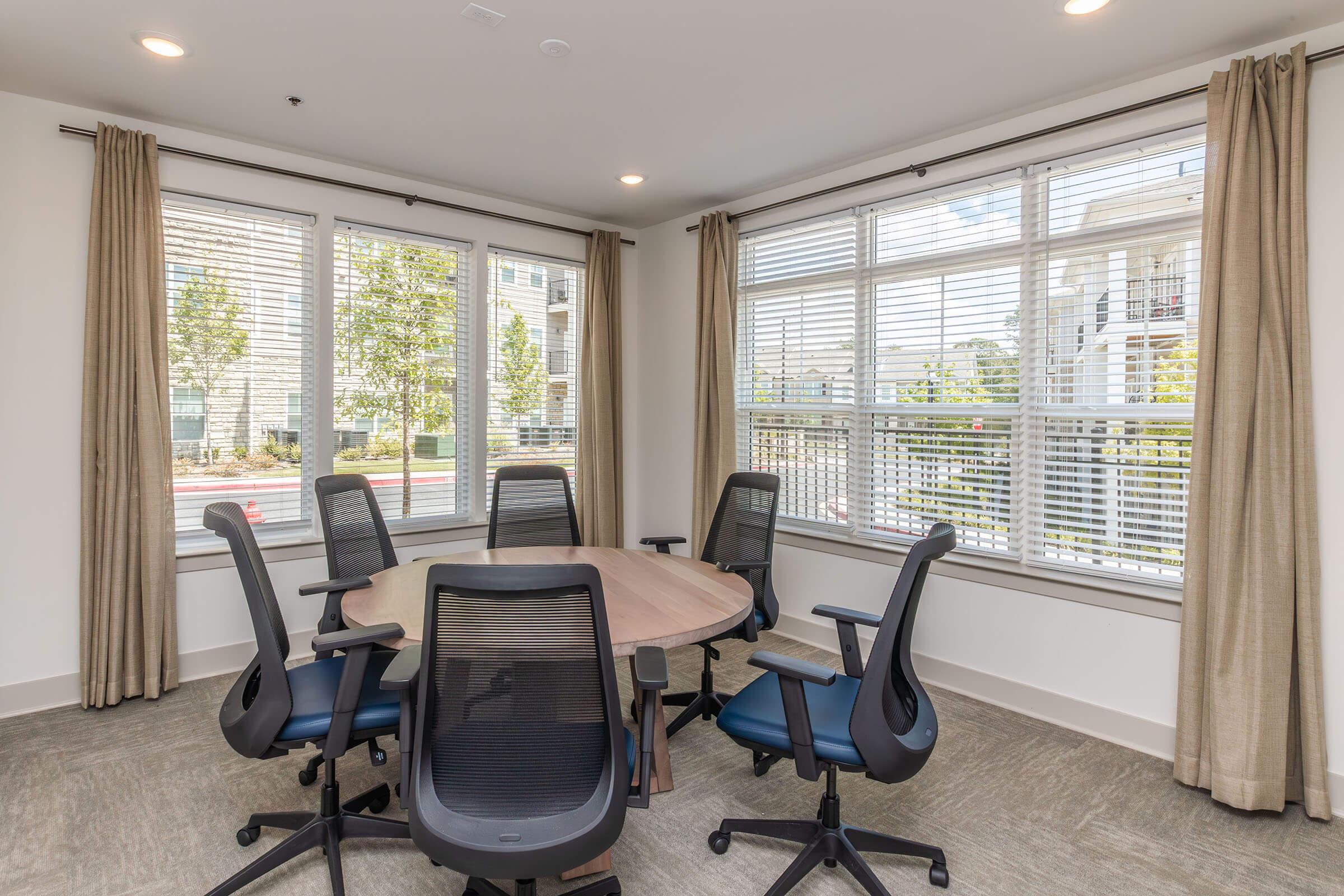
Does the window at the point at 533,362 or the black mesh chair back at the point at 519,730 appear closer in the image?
the black mesh chair back at the point at 519,730

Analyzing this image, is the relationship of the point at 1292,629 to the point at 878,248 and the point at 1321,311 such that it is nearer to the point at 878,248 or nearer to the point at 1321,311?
the point at 1321,311

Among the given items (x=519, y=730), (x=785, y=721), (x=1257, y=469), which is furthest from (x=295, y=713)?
(x=1257, y=469)

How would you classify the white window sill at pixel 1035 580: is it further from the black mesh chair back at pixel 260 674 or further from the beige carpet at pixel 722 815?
the black mesh chair back at pixel 260 674

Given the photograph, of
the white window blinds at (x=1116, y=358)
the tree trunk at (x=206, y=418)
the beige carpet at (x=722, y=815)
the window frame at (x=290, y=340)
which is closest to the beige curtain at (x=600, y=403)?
the window frame at (x=290, y=340)

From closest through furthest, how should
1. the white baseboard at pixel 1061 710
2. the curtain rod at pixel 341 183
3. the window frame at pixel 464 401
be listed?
the white baseboard at pixel 1061 710, the curtain rod at pixel 341 183, the window frame at pixel 464 401

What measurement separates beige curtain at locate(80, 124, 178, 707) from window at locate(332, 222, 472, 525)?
0.88 meters

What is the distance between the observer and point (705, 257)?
15.1 feet

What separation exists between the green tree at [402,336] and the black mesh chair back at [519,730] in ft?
9.74

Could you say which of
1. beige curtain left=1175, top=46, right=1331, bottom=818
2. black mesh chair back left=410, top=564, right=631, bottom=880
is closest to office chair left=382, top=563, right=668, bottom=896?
black mesh chair back left=410, top=564, right=631, bottom=880

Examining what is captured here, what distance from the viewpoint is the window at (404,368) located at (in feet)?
13.3

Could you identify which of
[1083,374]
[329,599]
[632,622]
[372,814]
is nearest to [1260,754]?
[1083,374]

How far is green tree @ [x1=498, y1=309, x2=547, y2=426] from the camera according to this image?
15.6ft

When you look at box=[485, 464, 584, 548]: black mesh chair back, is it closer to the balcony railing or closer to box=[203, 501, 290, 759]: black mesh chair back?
box=[203, 501, 290, 759]: black mesh chair back

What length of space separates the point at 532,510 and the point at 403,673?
6.53 ft
